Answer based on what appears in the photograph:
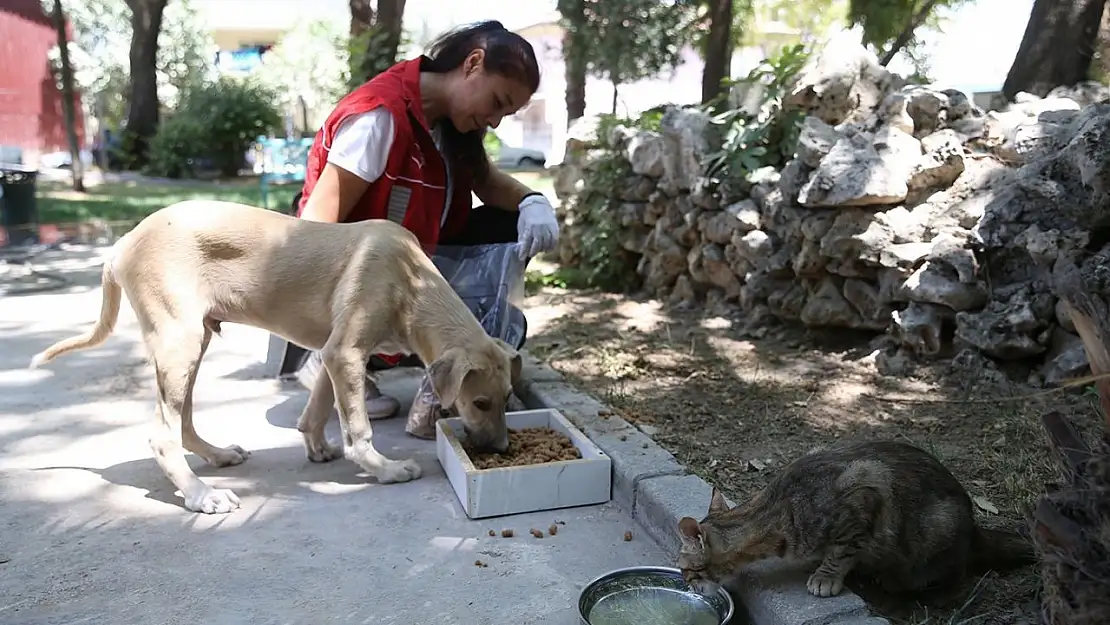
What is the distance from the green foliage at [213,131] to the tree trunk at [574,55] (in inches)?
363

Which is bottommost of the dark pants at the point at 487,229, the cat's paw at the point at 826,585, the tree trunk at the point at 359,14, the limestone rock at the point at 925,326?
the cat's paw at the point at 826,585

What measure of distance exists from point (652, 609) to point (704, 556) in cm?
23

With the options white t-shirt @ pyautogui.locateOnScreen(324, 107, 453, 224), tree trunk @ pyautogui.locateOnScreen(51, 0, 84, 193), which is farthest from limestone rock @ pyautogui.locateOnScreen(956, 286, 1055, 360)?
tree trunk @ pyautogui.locateOnScreen(51, 0, 84, 193)

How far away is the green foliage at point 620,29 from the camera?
14.9 m

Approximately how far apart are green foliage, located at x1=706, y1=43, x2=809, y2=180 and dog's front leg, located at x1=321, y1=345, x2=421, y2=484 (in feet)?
11.7

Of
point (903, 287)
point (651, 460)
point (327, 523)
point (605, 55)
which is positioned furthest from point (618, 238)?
point (605, 55)

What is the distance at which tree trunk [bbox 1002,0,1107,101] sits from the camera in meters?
5.45

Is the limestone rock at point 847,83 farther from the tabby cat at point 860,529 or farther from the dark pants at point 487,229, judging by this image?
the tabby cat at point 860,529

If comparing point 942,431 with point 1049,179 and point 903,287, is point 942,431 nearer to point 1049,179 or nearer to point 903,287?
point 903,287

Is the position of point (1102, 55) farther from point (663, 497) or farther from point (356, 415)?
point (356, 415)

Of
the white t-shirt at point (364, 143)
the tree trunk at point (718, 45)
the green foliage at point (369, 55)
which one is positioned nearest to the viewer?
the white t-shirt at point (364, 143)

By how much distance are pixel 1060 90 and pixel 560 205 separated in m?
4.67

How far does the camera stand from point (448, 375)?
321 cm

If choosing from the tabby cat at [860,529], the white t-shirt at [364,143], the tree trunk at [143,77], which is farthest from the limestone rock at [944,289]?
the tree trunk at [143,77]
